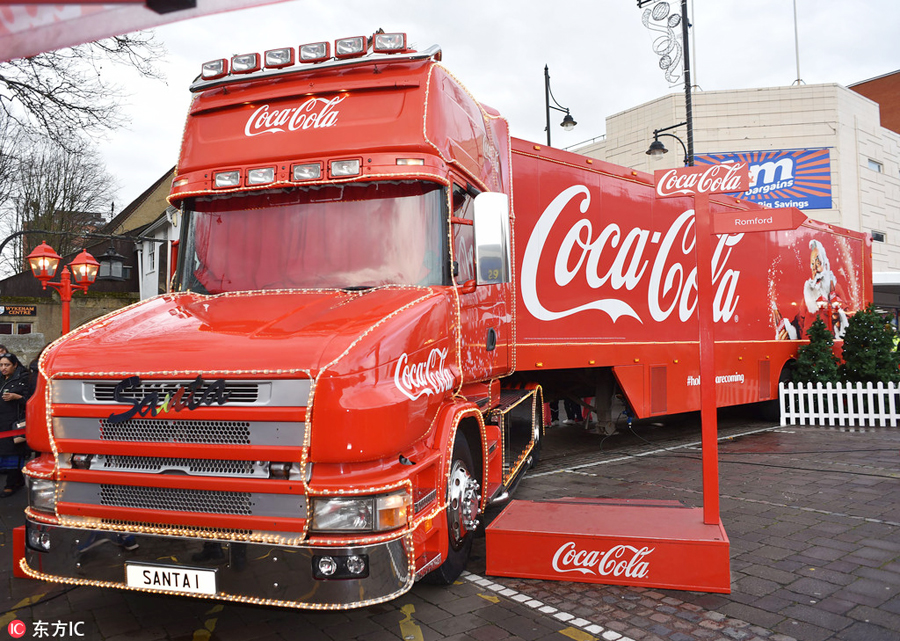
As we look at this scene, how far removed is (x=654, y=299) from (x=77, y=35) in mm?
9002

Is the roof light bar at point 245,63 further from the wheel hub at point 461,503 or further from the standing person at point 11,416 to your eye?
the standing person at point 11,416

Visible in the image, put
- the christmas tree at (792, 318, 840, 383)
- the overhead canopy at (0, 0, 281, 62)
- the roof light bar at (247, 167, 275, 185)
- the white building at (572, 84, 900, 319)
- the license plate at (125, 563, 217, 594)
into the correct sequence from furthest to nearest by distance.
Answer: the white building at (572, 84, 900, 319) < the christmas tree at (792, 318, 840, 383) < the roof light bar at (247, 167, 275, 185) < the license plate at (125, 563, 217, 594) < the overhead canopy at (0, 0, 281, 62)

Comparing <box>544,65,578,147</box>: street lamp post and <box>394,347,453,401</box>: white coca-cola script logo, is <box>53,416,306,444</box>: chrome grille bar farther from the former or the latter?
<box>544,65,578,147</box>: street lamp post

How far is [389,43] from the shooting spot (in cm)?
491

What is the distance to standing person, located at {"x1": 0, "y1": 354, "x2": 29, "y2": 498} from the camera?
7918 millimetres

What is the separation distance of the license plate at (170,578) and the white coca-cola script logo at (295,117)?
301 cm

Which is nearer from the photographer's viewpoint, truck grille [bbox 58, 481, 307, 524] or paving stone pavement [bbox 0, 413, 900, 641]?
truck grille [bbox 58, 481, 307, 524]

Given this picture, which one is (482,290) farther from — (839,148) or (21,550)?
(839,148)

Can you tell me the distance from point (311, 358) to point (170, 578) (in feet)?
4.42

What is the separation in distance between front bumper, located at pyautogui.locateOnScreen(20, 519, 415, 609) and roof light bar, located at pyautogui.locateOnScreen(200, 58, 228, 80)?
3.45 m

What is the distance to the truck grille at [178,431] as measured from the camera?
3.42m

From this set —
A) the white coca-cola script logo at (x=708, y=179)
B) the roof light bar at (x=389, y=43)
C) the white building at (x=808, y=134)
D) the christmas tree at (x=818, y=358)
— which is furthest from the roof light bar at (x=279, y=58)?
the white building at (x=808, y=134)

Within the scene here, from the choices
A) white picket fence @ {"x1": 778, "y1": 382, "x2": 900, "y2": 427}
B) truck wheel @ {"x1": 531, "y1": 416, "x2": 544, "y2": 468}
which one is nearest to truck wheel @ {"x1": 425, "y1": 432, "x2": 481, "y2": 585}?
truck wheel @ {"x1": 531, "y1": 416, "x2": 544, "y2": 468}

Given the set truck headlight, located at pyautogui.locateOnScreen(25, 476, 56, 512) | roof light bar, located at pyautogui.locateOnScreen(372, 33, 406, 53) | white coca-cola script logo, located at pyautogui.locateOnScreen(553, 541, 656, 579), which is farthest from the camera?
roof light bar, located at pyautogui.locateOnScreen(372, 33, 406, 53)
